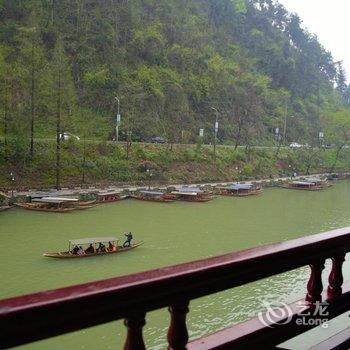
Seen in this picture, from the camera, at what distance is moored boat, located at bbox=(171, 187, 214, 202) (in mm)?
24125

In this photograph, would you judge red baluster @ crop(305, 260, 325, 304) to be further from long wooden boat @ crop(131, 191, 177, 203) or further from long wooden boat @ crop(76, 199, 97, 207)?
long wooden boat @ crop(131, 191, 177, 203)

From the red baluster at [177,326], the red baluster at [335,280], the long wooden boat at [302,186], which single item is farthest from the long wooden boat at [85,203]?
the red baluster at [177,326]

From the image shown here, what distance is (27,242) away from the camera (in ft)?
45.2

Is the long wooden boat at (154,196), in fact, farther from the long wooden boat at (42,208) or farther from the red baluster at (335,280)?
the red baluster at (335,280)

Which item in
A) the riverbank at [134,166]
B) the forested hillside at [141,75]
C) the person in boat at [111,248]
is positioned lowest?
the person in boat at [111,248]

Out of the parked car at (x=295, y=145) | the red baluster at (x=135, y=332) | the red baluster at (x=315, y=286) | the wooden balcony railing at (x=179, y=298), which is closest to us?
the wooden balcony railing at (x=179, y=298)

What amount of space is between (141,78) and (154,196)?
15.6m

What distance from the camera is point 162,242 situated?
14750 mm

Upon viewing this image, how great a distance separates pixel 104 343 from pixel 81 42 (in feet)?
107

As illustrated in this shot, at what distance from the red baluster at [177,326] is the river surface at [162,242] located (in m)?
1.56

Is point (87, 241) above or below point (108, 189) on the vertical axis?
below

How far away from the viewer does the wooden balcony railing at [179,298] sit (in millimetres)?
951

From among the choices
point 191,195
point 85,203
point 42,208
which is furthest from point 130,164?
point 42,208

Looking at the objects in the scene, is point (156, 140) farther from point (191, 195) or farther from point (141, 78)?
point (191, 195)
